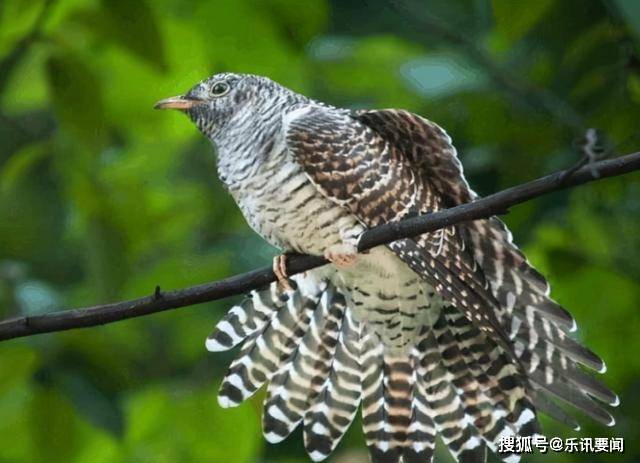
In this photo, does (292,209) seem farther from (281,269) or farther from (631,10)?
(631,10)

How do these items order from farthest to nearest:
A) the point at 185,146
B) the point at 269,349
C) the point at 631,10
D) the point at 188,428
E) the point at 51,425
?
1. the point at 185,146
2. the point at 188,428
3. the point at 269,349
4. the point at 51,425
5. the point at 631,10

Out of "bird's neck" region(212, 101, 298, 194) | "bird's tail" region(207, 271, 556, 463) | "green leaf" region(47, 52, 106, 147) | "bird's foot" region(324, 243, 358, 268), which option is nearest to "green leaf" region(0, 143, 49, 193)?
"green leaf" region(47, 52, 106, 147)

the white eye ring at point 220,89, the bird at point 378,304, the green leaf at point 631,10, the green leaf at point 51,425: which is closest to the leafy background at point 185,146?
the green leaf at point 51,425

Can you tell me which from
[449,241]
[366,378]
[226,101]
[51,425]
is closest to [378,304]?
[366,378]

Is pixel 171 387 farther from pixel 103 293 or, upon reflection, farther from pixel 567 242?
pixel 567 242

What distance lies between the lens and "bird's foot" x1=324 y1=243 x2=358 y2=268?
2602 millimetres

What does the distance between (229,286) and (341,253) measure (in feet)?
1.63

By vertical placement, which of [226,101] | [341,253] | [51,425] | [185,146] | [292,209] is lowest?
[51,425]

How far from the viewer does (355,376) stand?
10.1 ft

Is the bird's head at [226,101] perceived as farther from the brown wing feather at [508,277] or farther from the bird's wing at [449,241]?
the brown wing feather at [508,277]

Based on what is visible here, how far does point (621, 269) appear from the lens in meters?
3.63

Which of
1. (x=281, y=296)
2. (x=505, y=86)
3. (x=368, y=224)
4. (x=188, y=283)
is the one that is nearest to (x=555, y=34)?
(x=505, y=86)

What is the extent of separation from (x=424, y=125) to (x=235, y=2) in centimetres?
63

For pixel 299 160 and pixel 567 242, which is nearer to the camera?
pixel 299 160
